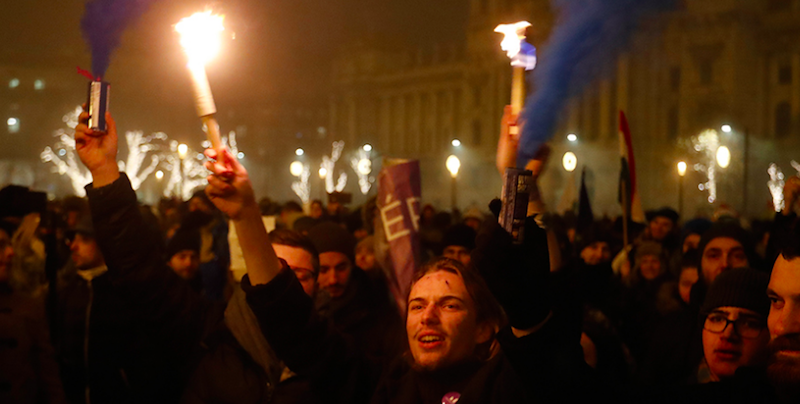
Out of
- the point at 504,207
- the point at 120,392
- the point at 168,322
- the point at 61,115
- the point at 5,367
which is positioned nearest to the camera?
the point at 504,207

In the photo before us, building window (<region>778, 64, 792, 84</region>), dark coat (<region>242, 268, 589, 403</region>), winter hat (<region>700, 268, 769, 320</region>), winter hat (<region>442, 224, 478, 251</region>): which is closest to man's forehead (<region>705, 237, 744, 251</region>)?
winter hat (<region>442, 224, 478, 251</region>)

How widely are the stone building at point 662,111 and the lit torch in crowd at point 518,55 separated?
2496cm

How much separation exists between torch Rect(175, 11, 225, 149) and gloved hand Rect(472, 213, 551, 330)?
0.83 meters

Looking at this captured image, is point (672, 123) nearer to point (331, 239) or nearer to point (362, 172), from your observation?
point (362, 172)

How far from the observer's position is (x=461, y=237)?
5656mm

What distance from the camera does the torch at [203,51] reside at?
2.36 metres

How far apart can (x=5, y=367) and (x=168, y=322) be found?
3.68 feet

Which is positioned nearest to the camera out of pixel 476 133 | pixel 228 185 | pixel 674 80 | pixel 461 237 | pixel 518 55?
pixel 518 55

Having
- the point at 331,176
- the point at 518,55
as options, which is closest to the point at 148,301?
the point at 518,55

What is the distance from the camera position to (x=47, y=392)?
14.1ft

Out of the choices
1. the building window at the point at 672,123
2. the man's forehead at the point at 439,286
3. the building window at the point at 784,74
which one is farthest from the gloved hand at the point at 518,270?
the building window at the point at 784,74

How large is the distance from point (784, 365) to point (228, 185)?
1.55 m

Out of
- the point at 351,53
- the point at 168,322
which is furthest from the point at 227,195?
the point at 351,53

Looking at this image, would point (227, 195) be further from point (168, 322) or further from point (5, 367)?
point (5, 367)
